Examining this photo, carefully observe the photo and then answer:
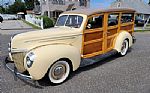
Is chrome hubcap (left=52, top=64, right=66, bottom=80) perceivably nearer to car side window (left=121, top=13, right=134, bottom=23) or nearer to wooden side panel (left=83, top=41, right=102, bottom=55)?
wooden side panel (left=83, top=41, right=102, bottom=55)

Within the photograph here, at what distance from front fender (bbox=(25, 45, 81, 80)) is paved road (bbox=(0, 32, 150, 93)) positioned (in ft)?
1.47

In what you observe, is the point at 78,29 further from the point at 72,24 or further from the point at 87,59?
the point at 87,59

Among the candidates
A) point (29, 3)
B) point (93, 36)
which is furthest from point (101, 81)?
point (29, 3)

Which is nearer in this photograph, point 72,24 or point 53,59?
point 53,59

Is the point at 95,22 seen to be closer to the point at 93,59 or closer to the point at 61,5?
the point at 93,59

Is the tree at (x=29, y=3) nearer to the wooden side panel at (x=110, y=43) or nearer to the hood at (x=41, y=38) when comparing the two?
the wooden side panel at (x=110, y=43)

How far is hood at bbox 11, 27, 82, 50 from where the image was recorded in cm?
542

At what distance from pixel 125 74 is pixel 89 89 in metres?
1.49

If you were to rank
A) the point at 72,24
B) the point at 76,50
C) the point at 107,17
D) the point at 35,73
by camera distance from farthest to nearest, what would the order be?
Answer: the point at 107,17, the point at 72,24, the point at 76,50, the point at 35,73

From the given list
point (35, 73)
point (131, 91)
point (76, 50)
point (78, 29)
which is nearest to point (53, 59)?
point (35, 73)

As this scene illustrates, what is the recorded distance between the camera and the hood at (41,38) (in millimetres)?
5418

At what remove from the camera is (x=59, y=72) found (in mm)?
5449

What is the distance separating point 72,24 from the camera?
639 cm

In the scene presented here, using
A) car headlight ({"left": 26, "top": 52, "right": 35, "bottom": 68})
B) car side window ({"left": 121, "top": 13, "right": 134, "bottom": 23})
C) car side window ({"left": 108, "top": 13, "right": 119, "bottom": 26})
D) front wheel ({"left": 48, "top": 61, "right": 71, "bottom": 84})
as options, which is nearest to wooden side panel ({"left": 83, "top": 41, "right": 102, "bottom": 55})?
car side window ({"left": 108, "top": 13, "right": 119, "bottom": 26})
